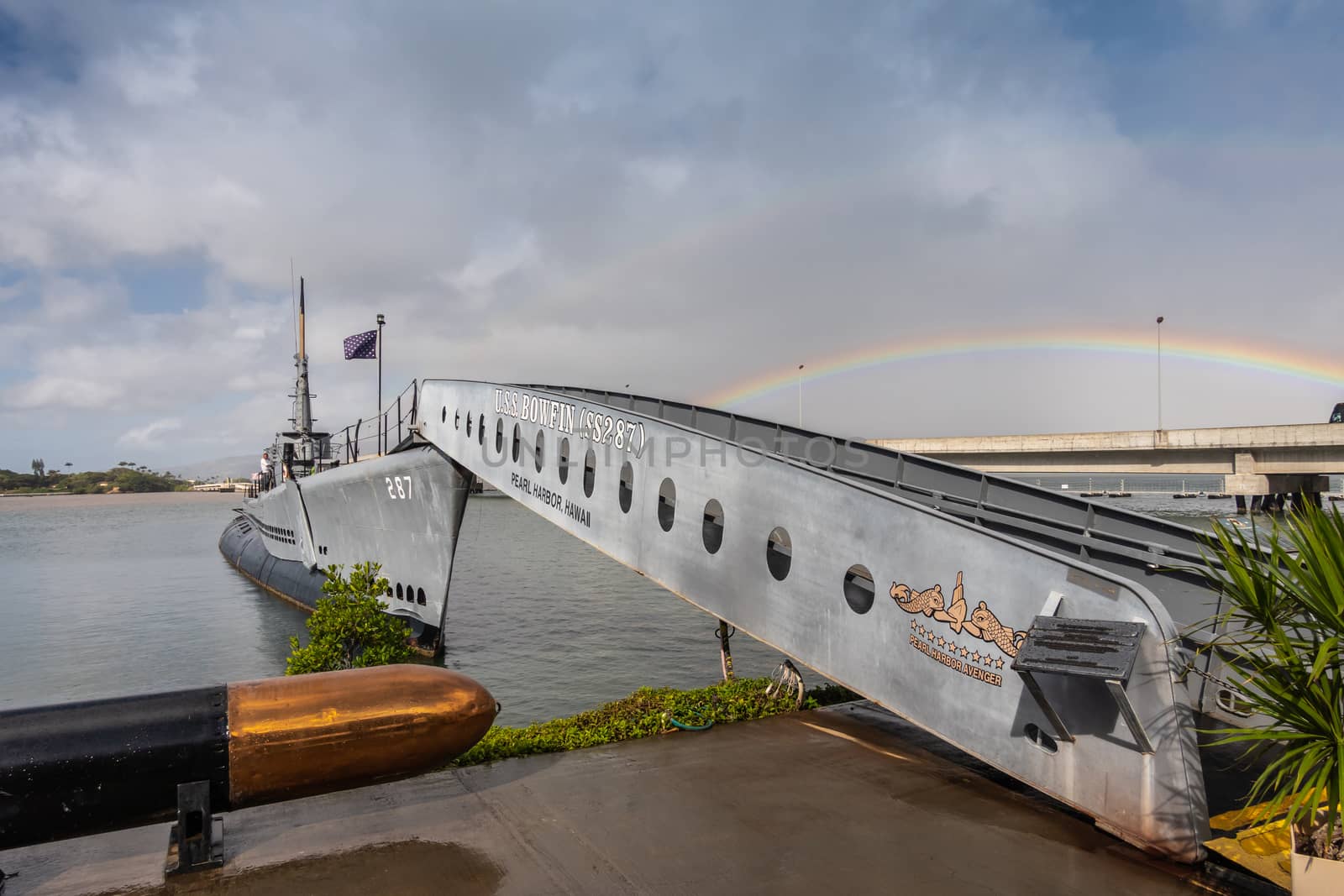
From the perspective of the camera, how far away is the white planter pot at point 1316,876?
6324 millimetres

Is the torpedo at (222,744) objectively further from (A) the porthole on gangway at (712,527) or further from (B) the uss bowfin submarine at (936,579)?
(A) the porthole on gangway at (712,527)

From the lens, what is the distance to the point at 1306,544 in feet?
21.2

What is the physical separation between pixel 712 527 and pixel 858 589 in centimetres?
322

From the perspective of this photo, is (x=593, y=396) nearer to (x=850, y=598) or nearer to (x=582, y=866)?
(x=850, y=598)

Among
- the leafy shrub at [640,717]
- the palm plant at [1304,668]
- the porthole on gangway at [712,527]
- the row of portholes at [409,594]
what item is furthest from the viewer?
the row of portholes at [409,594]

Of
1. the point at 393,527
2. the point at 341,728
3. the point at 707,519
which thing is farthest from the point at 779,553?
the point at 393,527

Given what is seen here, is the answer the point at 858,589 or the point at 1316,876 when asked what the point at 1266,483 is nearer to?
the point at 858,589

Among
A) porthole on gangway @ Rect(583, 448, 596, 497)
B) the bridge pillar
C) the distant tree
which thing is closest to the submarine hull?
the distant tree

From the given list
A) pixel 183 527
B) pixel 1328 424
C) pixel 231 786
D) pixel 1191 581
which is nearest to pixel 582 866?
pixel 231 786

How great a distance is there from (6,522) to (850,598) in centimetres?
15371

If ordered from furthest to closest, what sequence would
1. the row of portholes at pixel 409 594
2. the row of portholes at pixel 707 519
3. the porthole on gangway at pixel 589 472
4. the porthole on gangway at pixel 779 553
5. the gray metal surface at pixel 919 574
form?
the row of portholes at pixel 409 594 < the porthole on gangway at pixel 589 472 < the porthole on gangway at pixel 779 553 < the row of portholes at pixel 707 519 < the gray metal surface at pixel 919 574

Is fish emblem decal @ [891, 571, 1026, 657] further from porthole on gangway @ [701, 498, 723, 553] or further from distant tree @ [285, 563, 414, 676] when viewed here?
distant tree @ [285, 563, 414, 676]

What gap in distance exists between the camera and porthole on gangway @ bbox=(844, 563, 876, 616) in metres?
11.0

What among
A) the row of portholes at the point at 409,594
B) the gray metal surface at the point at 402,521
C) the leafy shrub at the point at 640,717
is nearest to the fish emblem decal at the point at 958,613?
the leafy shrub at the point at 640,717
